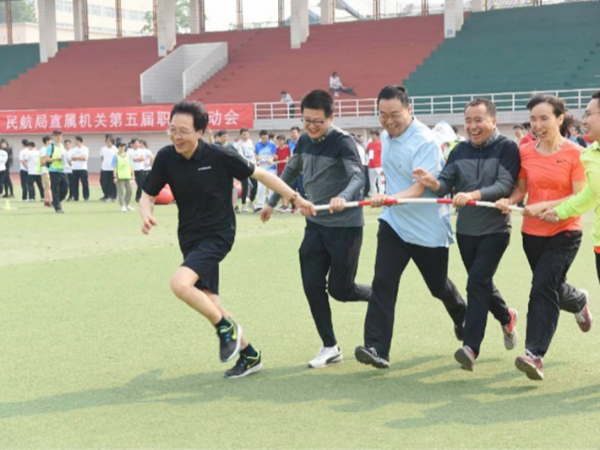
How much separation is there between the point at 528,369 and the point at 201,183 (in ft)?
7.71

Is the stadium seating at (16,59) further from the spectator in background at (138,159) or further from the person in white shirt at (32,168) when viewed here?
the spectator in background at (138,159)

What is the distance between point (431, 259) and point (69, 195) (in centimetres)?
2192

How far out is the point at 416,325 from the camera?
7.93 m

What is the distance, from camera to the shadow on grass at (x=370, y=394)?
5.35 meters

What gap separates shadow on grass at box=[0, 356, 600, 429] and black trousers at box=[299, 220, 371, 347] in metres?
0.46

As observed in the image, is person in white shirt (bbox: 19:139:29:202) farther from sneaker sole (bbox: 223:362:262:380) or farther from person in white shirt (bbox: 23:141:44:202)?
sneaker sole (bbox: 223:362:262:380)

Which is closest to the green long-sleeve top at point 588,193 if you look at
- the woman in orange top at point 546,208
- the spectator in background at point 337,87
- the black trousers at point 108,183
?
the woman in orange top at point 546,208

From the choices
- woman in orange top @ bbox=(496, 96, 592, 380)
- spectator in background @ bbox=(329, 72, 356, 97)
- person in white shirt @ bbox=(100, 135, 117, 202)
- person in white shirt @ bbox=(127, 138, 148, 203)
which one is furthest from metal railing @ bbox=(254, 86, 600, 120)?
woman in orange top @ bbox=(496, 96, 592, 380)

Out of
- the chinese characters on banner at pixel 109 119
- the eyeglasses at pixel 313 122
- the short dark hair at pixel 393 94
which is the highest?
the chinese characters on banner at pixel 109 119

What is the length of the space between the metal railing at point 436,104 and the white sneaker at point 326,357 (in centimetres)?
2542

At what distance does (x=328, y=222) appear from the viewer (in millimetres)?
6668

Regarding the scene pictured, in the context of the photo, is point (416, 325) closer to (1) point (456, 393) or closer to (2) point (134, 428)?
(1) point (456, 393)

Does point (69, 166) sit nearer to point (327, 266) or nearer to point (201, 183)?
point (327, 266)

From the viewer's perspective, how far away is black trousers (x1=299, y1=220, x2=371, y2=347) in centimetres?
666
